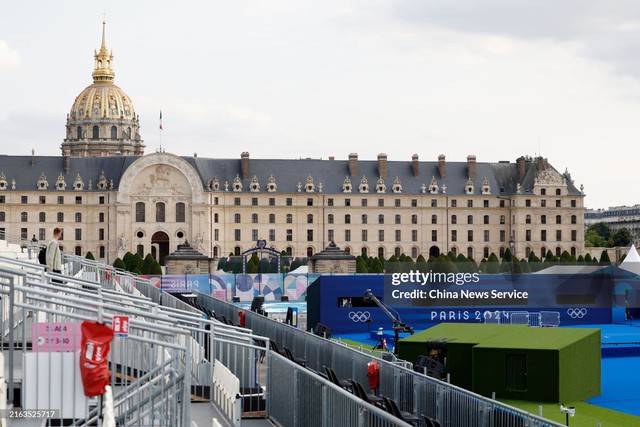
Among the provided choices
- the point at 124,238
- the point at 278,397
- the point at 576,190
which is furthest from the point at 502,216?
the point at 278,397

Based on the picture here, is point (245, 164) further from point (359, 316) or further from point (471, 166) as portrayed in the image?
point (359, 316)

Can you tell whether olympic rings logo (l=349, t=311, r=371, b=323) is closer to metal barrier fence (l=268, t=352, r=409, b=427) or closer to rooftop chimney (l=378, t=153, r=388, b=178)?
metal barrier fence (l=268, t=352, r=409, b=427)

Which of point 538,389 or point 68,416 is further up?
point 68,416

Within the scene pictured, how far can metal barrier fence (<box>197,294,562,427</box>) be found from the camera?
15.8 m

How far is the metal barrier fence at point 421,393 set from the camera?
1576 cm

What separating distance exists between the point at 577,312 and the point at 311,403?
126 ft

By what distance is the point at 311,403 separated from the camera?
14.2 m

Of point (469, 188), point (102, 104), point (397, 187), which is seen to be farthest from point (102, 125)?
point (469, 188)

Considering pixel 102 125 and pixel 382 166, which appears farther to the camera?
pixel 102 125

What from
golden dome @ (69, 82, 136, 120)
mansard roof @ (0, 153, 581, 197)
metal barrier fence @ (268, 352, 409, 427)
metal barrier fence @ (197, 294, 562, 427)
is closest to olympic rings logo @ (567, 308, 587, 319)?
metal barrier fence @ (197, 294, 562, 427)

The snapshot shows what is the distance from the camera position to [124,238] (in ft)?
330

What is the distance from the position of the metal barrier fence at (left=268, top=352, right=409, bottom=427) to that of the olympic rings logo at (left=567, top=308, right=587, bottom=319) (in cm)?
3572

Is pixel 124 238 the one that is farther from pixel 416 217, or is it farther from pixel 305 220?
pixel 416 217

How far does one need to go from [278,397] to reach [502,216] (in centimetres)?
9640
